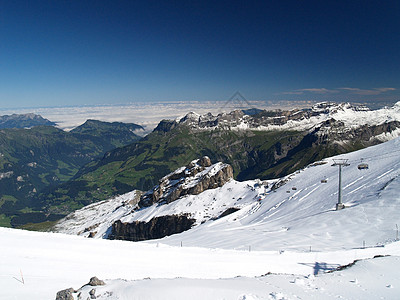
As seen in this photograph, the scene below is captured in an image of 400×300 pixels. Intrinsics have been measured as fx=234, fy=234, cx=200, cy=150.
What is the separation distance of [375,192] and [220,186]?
75834 mm

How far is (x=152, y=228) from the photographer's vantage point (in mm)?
→ 100375

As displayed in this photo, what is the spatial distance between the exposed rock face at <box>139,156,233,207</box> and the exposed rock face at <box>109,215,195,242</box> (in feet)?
53.5

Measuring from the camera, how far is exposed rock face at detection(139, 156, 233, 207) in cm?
11331

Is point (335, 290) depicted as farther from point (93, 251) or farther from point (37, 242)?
point (37, 242)

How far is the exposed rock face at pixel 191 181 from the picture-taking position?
372ft

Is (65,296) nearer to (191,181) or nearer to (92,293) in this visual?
(92,293)

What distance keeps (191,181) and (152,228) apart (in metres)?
30.0

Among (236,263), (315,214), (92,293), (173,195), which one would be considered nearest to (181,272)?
(236,263)

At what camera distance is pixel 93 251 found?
771 inches

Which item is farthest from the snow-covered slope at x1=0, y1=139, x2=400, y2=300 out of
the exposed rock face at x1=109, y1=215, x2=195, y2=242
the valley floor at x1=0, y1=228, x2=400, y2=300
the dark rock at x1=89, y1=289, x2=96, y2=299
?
the exposed rock face at x1=109, y1=215, x2=195, y2=242

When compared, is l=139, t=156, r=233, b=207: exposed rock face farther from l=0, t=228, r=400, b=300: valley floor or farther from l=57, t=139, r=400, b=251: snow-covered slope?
l=0, t=228, r=400, b=300: valley floor

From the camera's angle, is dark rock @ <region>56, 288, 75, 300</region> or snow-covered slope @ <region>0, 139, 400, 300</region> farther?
snow-covered slope @ <region>0, 139, 400, 300</region>

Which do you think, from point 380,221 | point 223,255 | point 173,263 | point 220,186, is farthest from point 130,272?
point 220,186

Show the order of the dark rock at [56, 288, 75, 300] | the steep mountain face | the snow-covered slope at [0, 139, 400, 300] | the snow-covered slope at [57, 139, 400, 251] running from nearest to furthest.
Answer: the dark rock at [56, 288, 75, 300]
the snow-covered slope at [0, 139, 400, 300]
the snow-covered slope at [57, 139, 400, 251]
the steep mountain face
